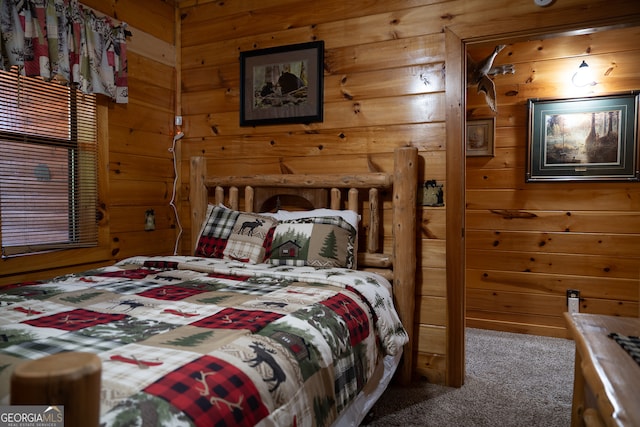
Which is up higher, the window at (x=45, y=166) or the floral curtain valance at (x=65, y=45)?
the floral curtain valance at (x=65, y=45)

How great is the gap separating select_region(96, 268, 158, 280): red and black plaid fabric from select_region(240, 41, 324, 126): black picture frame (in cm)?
118

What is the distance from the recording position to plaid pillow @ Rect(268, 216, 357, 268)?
229 cm

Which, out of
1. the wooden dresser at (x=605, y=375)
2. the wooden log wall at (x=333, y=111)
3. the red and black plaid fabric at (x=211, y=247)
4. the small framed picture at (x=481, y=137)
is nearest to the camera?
the wooden dresser at (x=605, y=375)

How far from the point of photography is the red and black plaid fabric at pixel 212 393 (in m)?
0.89

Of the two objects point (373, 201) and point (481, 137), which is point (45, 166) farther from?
point (481, 137)

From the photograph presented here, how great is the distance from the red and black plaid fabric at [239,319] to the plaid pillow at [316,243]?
0.82 m

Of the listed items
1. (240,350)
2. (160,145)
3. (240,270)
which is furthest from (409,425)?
(160,145)

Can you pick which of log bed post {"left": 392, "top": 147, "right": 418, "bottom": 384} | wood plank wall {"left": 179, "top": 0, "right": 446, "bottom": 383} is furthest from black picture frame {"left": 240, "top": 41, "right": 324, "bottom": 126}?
log bed post {"left": 392, "top": 147, "right": 418, "bottom": 384}

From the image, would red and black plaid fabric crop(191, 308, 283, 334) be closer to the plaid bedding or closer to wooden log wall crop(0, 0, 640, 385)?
the plaid bedding

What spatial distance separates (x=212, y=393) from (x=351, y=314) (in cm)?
84

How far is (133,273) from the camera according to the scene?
2162 mm

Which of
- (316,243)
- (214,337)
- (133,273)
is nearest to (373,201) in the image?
(316,243)

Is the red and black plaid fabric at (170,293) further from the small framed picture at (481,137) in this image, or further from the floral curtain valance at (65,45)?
the small framed picture at (481,137)

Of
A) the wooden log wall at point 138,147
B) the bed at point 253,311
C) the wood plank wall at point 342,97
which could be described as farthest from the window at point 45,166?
the wood plank wall at point 342,97
